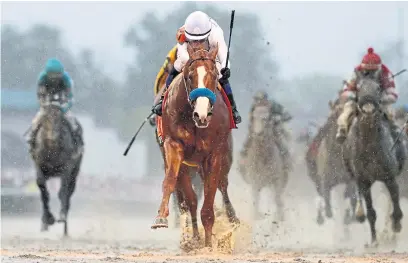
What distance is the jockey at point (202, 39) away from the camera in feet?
39.8

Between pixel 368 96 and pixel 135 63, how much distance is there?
739 inches

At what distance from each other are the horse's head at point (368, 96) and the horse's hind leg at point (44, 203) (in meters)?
5.36

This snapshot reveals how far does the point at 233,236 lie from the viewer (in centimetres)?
1362

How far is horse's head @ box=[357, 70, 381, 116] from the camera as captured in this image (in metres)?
15.9

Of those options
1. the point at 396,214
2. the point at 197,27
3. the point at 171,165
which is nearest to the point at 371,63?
the point at 396,214

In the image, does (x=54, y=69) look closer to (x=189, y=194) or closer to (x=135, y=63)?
(x=189, y=194)

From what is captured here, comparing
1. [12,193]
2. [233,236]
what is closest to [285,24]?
[12,193]

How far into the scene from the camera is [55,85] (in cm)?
1916

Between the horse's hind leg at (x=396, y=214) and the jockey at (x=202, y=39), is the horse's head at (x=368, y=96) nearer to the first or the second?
the horse's hind leg at (x=396, y=214)

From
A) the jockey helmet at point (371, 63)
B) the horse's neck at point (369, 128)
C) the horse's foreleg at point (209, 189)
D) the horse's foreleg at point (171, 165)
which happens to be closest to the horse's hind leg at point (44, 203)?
the horse's neck at point (369, 128)

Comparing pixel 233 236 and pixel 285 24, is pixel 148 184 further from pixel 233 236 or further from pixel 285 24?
pixel 233 236

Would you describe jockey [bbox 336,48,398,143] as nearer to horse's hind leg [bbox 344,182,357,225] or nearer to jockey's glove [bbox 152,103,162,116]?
horse's hind leg [bbox 344,182,357,225]

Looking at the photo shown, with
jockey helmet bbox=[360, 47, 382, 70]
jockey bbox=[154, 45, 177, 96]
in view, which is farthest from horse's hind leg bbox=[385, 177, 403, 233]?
jockey bbox=[154, 45, 177, 96]

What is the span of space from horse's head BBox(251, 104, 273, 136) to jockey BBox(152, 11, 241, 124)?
8496 mm
